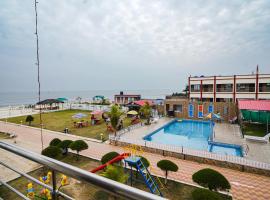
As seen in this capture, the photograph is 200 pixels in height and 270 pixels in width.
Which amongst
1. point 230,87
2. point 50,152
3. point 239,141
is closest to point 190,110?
point 230,87

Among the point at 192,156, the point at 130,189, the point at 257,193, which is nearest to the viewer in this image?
the point at 130,189

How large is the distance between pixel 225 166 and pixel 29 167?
12452mm

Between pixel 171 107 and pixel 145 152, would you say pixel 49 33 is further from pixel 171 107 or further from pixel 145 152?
pixel 171 107

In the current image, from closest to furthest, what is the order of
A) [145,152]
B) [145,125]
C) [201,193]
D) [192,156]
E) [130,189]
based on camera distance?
[130,189] < [201,193] < [192,156] < [145,152] < [145,125]

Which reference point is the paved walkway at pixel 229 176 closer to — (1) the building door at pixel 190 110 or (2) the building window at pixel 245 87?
(1) the building door at pixel 190 110

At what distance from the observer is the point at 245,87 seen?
27.8m

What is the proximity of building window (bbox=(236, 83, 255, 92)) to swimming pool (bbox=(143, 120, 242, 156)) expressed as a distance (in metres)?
8.43

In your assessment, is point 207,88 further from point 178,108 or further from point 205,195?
point 205,195

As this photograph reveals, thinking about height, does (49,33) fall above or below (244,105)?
above

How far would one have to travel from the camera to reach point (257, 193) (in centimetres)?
839

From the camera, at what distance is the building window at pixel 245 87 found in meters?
27.3

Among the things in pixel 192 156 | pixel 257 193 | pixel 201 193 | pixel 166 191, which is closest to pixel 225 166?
pixel 192 156

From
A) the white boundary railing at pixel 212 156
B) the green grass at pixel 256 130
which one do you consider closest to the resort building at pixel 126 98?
the green grass at pixel 256 130

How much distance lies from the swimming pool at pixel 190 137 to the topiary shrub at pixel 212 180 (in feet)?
25.2
